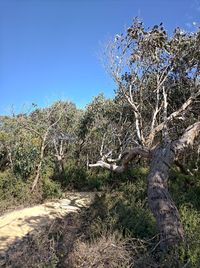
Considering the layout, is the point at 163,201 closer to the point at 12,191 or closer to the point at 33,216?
the point at 33,216

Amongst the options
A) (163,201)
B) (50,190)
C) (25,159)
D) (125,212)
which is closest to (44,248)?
(163,201)

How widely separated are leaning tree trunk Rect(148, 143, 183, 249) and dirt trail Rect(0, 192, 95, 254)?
Result: 316 centimetres

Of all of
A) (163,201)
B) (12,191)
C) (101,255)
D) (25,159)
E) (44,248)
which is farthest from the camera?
(25,159)

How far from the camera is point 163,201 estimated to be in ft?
20.4

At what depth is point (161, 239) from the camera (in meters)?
5.44

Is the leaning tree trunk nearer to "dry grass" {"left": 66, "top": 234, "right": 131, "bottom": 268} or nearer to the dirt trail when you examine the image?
"dry grass" {"left": 66, "top": 234, "right": 131, "bottom": 268}

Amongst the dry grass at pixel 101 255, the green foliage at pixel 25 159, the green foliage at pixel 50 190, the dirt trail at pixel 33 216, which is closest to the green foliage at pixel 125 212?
the dirt trail at pixel 33 216

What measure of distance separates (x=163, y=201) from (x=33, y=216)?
4261mm

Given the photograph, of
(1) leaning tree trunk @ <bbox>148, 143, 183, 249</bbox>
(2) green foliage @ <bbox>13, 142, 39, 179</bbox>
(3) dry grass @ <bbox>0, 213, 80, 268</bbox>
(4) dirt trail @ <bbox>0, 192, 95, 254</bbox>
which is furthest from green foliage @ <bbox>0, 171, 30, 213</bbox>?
(1) leaning tree trunk @ <bbox>148, 143, 183, 249</bbox>

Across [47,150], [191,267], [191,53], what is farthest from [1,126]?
[191,267]

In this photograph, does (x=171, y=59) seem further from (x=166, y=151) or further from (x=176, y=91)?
(x=166, y=151)

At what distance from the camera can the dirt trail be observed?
7.38 meters

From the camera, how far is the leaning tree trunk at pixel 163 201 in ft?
18.0

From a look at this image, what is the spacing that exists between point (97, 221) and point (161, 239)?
8.67ft
